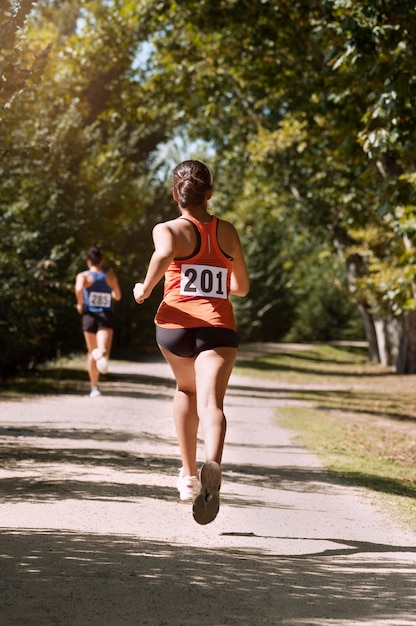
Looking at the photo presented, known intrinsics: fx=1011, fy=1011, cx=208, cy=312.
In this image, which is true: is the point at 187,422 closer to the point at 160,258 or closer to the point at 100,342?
the point at 160,258

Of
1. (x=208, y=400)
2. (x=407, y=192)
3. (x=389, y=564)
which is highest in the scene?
(x=407, y=192)

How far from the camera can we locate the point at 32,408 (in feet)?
42.4

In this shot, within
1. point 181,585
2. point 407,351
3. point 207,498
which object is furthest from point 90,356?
point 407,351

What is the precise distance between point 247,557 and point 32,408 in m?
8.05

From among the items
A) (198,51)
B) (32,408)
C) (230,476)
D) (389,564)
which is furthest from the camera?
(198,51)

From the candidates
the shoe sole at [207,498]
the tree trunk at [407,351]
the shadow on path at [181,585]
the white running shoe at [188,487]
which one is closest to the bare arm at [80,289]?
the white running shoe at [188,487]

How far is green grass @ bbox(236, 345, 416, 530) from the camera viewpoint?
8.70m

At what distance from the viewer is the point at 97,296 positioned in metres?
14.3

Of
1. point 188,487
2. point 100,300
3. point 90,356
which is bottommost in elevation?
point 188,487

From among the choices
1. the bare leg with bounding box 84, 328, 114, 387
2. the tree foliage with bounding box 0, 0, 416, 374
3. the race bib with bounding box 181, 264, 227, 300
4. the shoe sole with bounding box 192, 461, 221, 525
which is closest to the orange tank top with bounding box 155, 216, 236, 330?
the race bib with bounding box 181, 264, 227, 300

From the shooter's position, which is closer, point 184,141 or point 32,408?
point 32,408

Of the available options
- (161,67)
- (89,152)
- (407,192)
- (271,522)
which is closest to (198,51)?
(161,67)

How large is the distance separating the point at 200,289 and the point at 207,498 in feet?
4.00

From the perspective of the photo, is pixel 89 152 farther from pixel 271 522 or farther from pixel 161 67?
pixel 271 522
